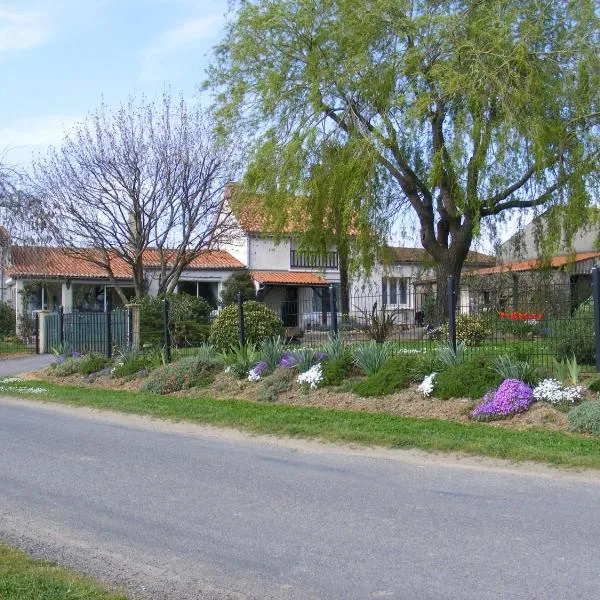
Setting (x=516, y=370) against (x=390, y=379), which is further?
(x=390, y=379)

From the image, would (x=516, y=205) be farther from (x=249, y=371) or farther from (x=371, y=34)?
(x=249, y=371)

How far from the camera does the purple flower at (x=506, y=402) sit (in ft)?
36.0

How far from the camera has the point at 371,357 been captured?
1391cm

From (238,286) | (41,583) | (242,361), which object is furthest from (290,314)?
(238,286)

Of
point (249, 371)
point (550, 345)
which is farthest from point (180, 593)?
point (249, 371)

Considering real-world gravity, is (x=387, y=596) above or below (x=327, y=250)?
below

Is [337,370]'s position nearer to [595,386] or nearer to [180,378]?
[180,378]

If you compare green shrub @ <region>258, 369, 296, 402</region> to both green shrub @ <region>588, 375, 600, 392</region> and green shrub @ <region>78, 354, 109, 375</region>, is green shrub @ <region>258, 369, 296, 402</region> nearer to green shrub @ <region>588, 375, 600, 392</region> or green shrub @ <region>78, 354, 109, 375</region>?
green shrub @ <region>588, 375, 600, 392</region>

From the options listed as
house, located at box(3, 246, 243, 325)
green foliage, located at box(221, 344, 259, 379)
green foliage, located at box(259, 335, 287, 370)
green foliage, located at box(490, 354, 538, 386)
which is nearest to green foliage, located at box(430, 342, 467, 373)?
green foliage, located at box(490, 354, 538, 386)

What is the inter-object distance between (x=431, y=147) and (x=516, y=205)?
8.77ft

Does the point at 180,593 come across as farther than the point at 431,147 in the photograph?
No

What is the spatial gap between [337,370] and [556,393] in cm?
426

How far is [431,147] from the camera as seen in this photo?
66.9 ft

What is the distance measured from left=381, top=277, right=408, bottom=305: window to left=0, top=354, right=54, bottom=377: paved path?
36.0 ft
